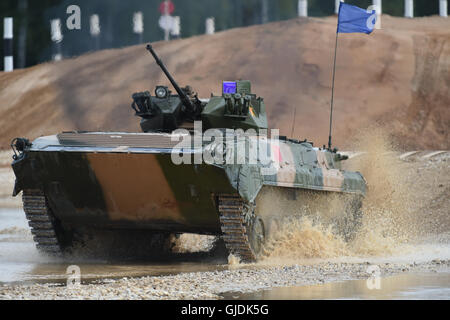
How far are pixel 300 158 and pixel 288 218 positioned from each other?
2.76ft

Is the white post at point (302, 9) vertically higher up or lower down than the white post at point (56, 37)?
higher up

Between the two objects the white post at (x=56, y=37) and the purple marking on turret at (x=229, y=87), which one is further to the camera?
the white post at (x=56, y=37)

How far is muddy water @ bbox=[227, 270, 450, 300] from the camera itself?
9.62 meters

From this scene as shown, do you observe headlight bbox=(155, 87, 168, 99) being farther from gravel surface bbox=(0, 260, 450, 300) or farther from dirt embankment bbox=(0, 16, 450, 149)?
dirt embankment bbox=(0, 16, 450, 149)

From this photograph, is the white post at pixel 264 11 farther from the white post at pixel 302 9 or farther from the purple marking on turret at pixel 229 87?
the purple marking on turret at pixel 229 87

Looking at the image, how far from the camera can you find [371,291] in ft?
32.8

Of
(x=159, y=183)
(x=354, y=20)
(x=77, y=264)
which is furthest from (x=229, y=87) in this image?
(x=354, y=20)

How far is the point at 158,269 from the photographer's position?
12.9 metres

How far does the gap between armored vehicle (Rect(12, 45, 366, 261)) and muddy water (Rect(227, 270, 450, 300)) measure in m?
2.40

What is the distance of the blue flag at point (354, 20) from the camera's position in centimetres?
1897

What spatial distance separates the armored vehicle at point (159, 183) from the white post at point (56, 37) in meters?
22.5

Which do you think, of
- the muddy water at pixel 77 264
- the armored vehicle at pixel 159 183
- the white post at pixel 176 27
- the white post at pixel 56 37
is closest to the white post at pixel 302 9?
the white post at pixel 176 27

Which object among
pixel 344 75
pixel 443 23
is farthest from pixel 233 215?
pixel 443 23

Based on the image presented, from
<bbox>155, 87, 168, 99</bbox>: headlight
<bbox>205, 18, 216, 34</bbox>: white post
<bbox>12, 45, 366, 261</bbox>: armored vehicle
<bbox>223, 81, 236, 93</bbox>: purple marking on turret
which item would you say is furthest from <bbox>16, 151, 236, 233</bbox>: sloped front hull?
<bbox>205, 18, 216, 34</bbox>: white post
